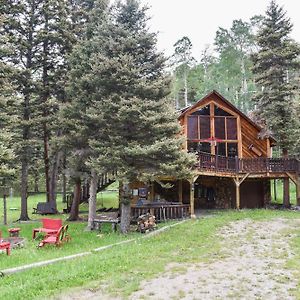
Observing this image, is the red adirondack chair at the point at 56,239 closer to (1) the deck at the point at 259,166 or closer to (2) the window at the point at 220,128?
(1) the deck at the point at 259,166

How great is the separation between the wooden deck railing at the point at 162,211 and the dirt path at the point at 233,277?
5703mm

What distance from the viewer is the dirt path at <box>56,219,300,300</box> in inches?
292

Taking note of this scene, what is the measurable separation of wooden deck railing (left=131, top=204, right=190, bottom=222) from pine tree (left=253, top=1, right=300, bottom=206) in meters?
8.25

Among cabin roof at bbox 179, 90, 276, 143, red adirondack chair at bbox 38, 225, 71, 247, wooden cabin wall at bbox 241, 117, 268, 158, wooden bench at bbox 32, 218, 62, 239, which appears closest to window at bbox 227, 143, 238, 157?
wooden cabin wall at bbox 241, 117, 268, 158

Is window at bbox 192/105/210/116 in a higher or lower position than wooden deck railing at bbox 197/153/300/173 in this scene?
higher

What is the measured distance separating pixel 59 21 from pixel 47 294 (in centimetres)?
1782

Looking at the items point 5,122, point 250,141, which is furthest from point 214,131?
point 5,122

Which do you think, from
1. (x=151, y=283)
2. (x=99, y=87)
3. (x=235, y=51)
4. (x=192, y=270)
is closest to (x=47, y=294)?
(x=151, y=283)

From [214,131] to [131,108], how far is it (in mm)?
11422

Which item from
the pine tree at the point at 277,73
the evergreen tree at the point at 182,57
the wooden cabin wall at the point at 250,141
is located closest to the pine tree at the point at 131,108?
the pine tree at the point at 277,73

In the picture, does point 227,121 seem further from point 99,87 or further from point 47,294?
point 47,294

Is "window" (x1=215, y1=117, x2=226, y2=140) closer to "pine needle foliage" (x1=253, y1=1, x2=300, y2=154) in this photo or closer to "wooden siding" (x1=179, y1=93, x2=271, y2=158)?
"wooden siding" (x1=179, y1=93, x2=271, y2=158)

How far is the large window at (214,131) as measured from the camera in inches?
945

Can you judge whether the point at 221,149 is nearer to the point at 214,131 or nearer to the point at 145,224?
the point at 214,131
